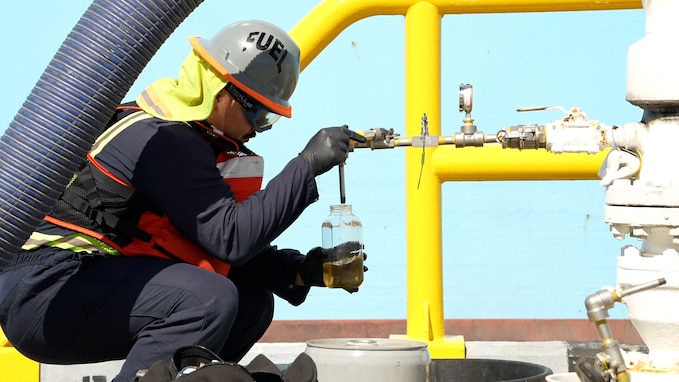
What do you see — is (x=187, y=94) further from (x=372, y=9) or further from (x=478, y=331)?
(x=478, y=331)

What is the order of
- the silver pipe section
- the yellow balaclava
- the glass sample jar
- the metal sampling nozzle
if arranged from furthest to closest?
the glass sample jar
the yellow balaclava
the silver pipe section
the metal sampling nozzle

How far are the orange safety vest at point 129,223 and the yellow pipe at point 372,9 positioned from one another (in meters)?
0.76

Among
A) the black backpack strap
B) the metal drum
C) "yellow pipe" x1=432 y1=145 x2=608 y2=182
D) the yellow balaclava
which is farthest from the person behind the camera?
"yellow pipe" x1=432 y1=145 x2=608 y2=182

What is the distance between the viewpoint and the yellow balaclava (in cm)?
337

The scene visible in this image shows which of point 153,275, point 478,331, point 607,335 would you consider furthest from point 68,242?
point 478,331

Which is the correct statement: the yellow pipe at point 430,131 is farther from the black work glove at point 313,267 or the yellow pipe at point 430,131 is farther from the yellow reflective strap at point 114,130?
the yellow reflective strap at point 114,130

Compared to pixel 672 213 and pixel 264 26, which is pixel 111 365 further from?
pixel 672 213

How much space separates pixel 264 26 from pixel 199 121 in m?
0.35

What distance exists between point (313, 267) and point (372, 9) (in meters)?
0.98

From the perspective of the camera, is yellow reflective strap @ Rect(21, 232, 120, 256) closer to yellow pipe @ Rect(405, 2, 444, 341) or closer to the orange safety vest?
the orange safety vest

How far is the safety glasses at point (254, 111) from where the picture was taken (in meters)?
3.40

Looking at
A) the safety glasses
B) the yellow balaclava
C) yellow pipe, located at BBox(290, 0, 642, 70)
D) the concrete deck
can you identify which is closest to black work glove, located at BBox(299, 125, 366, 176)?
the safety glasses

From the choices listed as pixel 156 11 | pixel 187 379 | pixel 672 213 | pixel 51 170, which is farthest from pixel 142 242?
pixel 672 213

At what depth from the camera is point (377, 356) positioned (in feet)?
10.2
